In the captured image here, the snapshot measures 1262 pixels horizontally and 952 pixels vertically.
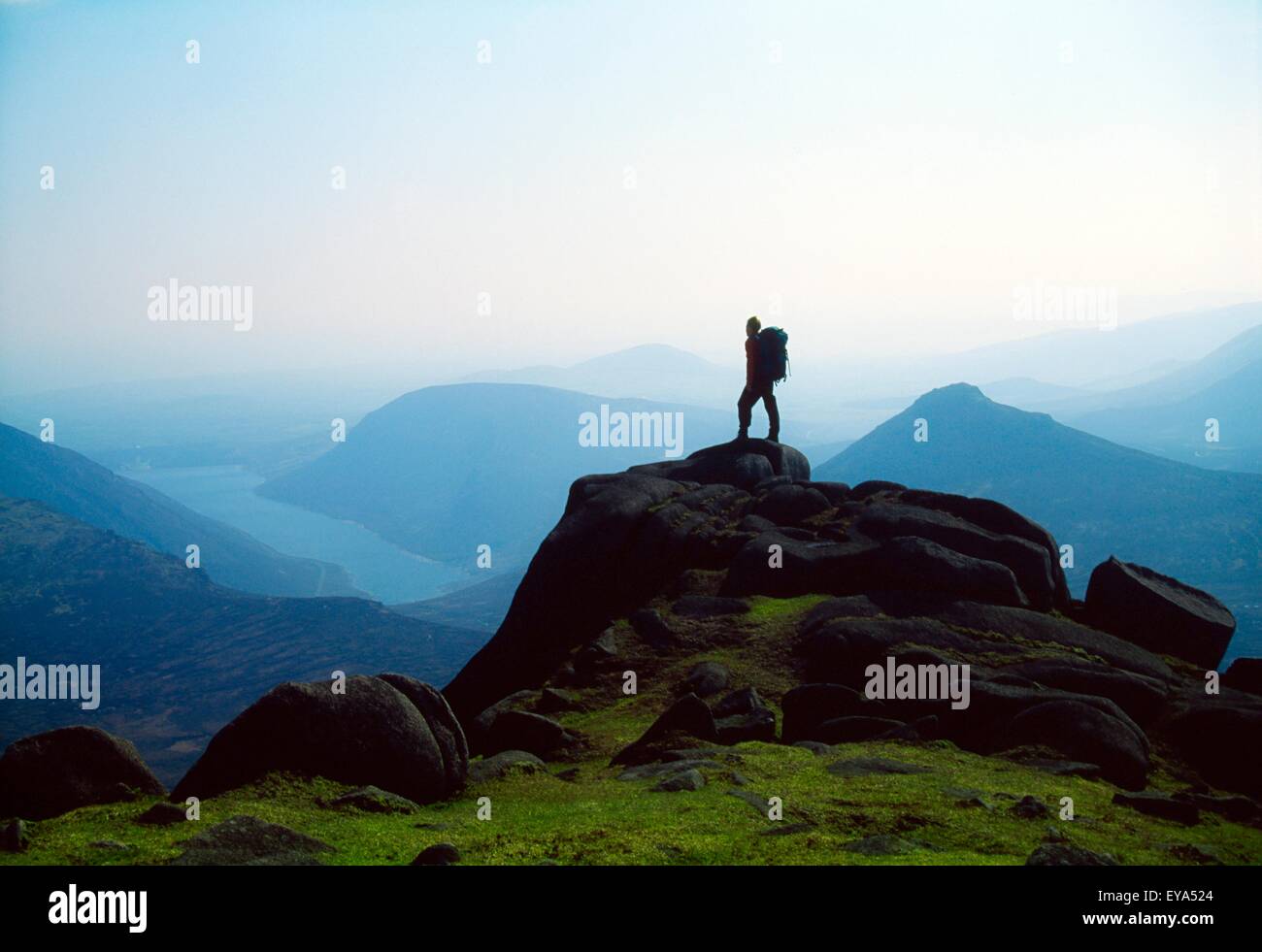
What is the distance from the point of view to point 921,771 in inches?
749

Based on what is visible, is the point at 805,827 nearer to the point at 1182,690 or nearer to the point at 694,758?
the point at 694,758

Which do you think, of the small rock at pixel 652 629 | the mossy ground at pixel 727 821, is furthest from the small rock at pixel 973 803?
the small rock at pixel 652 629

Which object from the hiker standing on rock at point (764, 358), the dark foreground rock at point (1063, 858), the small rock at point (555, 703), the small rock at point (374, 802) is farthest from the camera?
the hiker standing on rock at point (764, 358)

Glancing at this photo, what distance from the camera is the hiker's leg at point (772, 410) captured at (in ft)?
141

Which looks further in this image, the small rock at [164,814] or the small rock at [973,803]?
the small rock at [973,803]

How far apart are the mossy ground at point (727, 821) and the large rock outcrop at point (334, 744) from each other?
0.48 m

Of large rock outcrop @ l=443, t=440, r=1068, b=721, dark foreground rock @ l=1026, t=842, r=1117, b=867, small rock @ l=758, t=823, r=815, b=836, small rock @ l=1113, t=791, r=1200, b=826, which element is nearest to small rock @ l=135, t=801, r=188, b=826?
small rock @ l=758, t=823, r=815, b=836

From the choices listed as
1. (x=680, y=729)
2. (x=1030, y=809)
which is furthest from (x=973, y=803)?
(x=680, y=729)

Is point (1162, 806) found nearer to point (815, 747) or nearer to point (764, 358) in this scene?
point (815, 747)

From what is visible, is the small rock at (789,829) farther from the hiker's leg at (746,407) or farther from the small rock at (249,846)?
the hiker's leg at (746,407)

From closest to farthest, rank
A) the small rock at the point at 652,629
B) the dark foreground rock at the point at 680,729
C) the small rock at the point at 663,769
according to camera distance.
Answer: the small rock at the point at 663,769 < the dark foreground rock at the point at 680,729 < the small rock at the point at 652,629

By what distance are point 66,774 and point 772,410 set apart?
33.6 meters

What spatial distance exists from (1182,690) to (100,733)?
2843cm
